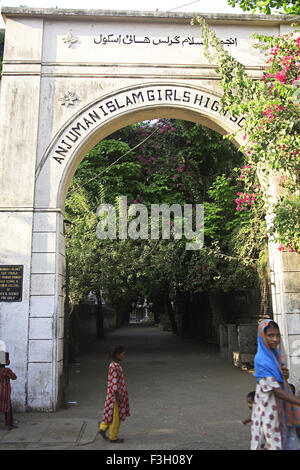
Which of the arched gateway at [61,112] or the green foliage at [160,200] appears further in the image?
the green foliage at [160,200]

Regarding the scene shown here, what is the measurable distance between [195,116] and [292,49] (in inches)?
92.3

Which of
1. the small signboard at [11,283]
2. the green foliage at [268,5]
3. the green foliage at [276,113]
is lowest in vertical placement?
the small signboard at [11,283]

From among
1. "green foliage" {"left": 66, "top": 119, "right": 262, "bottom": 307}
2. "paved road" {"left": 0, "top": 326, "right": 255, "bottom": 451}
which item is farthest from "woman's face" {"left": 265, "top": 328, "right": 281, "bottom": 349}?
"green foliage" {"left": 66, "top": 119, "right": 262, "bottom": 307}

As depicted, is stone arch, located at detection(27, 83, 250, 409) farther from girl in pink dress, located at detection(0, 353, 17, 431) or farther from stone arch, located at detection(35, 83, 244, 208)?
girl in pink dress, located at detection(0, 353, 17, 431)

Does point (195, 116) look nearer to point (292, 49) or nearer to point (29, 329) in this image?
point (292, 49)

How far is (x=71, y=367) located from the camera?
12.5 metres

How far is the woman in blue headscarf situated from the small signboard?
4.92 metres

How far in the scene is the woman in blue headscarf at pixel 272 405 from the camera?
3562mm

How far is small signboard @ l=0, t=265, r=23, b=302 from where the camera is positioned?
23.8ft

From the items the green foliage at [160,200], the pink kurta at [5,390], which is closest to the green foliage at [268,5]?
the green foliage at [160,200]

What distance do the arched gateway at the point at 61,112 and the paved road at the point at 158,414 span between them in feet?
3.23

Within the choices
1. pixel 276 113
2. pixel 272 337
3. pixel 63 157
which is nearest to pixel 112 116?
pixel 63 157

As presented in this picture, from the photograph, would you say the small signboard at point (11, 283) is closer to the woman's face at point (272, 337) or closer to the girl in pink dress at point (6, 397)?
the girl in pink dress at point (6, 397)

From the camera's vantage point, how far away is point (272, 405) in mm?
3621
